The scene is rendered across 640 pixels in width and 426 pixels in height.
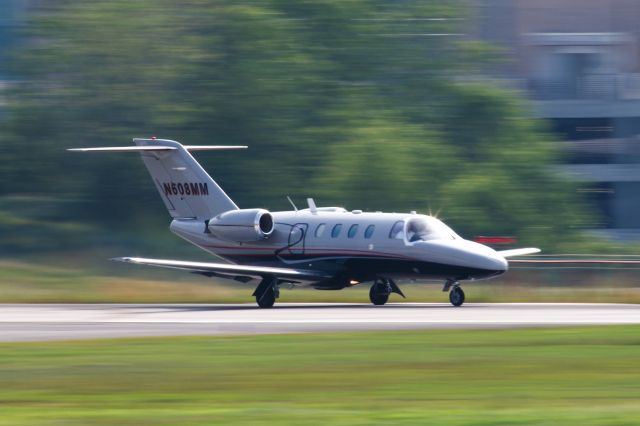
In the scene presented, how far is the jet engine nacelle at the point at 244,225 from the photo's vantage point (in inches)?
1128

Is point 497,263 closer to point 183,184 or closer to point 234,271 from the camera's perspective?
point 234,271

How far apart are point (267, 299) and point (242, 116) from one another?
67.5 ft

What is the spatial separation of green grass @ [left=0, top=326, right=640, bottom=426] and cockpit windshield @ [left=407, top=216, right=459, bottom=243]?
26.4 feet

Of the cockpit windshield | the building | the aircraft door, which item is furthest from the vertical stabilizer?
the building

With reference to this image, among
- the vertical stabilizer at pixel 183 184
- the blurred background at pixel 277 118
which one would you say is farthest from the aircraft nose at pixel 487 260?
the blurred background at pixel 277 118

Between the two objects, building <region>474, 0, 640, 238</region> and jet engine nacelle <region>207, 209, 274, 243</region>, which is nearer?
jet engine nacelle <region>207, 209, 274, 243</region>

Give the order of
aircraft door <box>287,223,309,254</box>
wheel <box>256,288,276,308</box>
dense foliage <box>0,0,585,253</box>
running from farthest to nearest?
dense foliage <box>0,0,585,253</box> → aircraft door <box>287,223,309,254</box> → wheel <box>256,288,276,308</box>

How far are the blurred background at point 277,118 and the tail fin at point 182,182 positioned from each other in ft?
36.1

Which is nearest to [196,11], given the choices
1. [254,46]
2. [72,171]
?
[254,46]

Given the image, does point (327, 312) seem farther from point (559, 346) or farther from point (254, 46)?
point (254, 46)

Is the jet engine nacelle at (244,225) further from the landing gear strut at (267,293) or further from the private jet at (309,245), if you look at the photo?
the landing gear strut at (267,293)

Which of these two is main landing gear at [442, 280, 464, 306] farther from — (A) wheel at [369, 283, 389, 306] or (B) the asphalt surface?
(A) wheel at [369, 283, 389, 306]

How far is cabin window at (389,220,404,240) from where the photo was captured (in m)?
26.8

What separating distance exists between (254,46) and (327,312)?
24164mm
